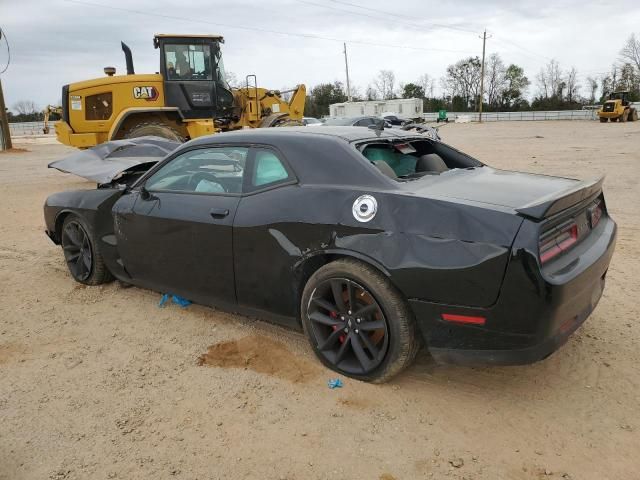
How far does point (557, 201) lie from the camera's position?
8.45ft

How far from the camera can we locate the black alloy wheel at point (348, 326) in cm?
293

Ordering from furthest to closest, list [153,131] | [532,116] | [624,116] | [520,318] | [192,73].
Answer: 1. [532,116]
2. [624,116]
3. [192,73]
4. [153,131]
5. [520,318]

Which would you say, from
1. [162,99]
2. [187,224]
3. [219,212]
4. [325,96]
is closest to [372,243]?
[219,212]

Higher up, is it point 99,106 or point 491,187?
point 99,106

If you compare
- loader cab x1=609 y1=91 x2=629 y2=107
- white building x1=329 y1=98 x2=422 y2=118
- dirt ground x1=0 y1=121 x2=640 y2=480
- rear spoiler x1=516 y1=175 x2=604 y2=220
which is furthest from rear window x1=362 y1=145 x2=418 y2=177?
white building x1=329 y1=98 x2=422 y2=118

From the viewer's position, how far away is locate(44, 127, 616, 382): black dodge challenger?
2514mm

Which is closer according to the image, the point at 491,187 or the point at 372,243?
the point at 372,243

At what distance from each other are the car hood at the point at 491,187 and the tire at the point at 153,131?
327 inches

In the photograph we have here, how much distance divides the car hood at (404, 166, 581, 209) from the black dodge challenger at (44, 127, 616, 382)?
2 cm

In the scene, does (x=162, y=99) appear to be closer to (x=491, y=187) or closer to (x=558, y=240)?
(x=491, y=187)

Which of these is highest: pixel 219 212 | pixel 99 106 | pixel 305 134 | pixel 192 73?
pixel 192 73

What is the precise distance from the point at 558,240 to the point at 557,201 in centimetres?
23

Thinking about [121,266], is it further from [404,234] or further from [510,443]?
[510,443]

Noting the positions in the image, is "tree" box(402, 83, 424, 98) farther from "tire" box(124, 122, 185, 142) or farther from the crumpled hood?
the crumpled hood
